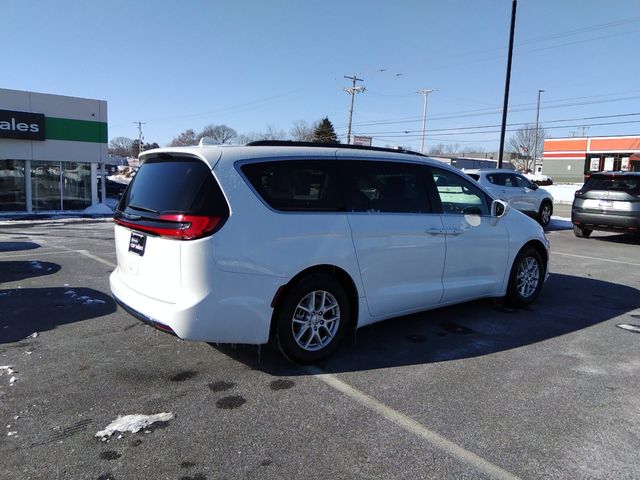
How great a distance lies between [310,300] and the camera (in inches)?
163

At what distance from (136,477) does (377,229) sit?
8.80 feet

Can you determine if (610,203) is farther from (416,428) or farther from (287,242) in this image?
(416,428)

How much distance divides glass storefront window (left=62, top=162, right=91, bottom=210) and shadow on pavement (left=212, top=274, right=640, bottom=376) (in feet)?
69.7

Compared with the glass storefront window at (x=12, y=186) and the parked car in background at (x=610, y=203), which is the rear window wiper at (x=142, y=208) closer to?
the parked car in background at (x=610, y=203)

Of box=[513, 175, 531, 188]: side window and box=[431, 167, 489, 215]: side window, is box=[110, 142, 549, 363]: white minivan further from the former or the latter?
box=[513, 175, 531, 188]: side window

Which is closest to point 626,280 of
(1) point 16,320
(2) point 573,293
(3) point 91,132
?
(2) point 573,293

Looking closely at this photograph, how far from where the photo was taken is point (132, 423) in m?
3.27

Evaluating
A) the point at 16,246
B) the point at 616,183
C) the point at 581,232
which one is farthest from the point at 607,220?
the point at 16,246

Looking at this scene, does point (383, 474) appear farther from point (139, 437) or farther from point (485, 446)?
point (139, 437)

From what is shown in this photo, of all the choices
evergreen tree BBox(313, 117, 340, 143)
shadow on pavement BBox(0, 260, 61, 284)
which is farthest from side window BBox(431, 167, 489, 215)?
evergreen tree BBox(313, 117, 340, 143)

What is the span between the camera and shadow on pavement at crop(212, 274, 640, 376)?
439cm

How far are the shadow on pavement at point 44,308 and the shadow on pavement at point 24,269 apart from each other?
3.10 ft

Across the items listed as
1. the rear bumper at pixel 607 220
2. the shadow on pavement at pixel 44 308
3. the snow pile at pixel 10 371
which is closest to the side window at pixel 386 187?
the snow pile at pixel 10 371

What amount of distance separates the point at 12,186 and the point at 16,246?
12.3 m
